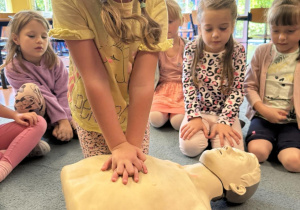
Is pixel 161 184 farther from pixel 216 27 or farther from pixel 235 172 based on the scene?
pixel 216 27

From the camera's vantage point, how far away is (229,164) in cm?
75

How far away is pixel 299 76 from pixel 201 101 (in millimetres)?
414

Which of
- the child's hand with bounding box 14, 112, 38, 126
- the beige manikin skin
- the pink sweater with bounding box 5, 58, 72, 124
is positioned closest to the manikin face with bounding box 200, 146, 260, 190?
the beige manikin skin

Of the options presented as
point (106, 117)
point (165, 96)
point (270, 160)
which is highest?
point (106, 117)

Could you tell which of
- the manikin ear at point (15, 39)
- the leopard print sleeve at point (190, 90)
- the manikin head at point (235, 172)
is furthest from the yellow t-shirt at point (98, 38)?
the manikin ear at point (15, 39)

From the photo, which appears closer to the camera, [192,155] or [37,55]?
[192,155]

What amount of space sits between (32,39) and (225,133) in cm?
97

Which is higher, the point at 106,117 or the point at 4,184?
the point at 106,117

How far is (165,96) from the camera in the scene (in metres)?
1.53

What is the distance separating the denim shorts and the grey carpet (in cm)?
9

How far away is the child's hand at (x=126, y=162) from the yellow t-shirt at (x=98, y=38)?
212mm

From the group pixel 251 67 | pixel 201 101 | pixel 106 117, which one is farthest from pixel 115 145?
pixel 251 67

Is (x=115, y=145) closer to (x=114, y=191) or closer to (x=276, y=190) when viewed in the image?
(x=114, y=191)

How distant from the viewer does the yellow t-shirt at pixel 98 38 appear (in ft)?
2.11
